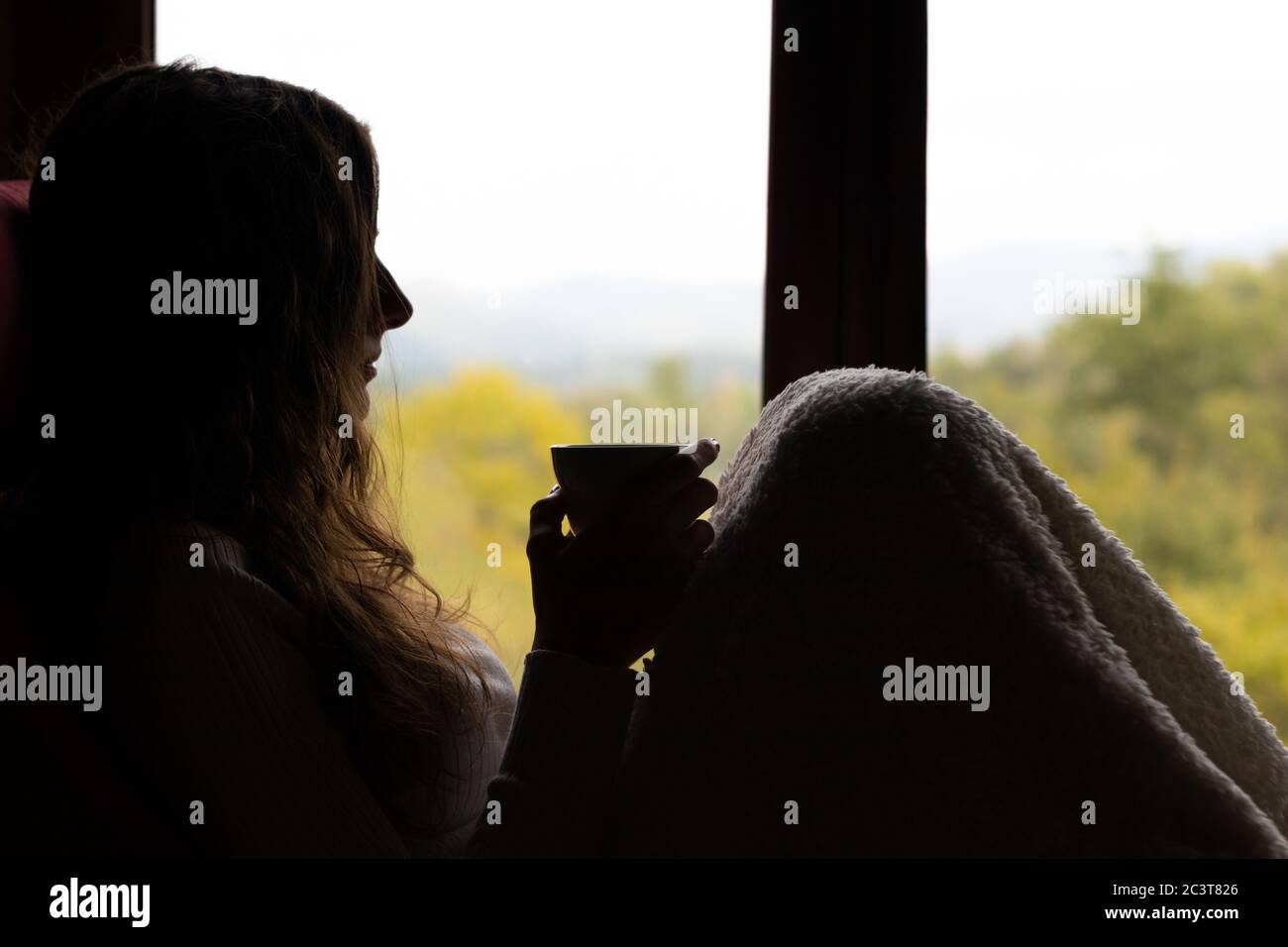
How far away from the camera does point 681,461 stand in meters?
0.72

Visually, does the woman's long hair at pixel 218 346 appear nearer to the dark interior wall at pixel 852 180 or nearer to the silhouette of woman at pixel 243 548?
the silhouette of woman at pixel 243 548

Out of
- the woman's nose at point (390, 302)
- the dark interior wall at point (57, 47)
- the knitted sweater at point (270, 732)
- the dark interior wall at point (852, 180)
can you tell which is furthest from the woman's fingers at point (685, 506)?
the dark interior wall at point (57, 47)

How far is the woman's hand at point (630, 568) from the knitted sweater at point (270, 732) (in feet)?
0.06

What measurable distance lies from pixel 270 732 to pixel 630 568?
0.27 meters

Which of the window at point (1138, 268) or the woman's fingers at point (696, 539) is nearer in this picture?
the woman's fingers at point (696, 539)

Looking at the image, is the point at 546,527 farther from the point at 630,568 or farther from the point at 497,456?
the point at 497,456

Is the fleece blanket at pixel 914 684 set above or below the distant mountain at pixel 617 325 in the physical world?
below

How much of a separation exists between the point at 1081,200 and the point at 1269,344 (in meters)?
0.28

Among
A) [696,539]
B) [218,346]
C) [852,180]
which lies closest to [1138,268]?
[852,180]

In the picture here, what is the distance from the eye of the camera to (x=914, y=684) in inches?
26.0

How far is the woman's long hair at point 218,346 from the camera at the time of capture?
0.75 metres
